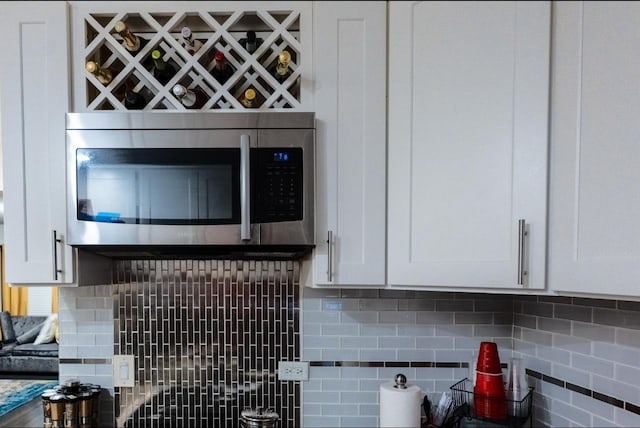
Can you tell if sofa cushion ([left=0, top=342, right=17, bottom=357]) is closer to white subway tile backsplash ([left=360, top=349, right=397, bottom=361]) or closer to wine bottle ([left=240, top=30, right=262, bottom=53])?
white subway tile backsplash ([left=360, top=349, right=397, bottom=361])

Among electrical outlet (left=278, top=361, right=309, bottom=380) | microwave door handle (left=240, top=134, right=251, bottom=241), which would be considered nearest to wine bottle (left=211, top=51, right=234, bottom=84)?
microwave door handle (left=240, top=134, right=251, bottom=241)

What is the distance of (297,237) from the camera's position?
1097 mm

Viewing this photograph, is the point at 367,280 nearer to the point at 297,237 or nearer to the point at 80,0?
the point at 297,237

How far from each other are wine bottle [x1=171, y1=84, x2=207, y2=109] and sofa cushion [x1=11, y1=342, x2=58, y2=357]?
7.78 feet

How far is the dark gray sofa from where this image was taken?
2.77 m

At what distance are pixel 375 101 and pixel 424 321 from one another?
0.77 meters

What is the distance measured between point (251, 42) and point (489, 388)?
1.21m

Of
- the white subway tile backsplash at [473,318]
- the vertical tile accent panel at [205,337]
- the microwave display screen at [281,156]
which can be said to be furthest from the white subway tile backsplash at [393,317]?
the microwave display screen at [281,156]

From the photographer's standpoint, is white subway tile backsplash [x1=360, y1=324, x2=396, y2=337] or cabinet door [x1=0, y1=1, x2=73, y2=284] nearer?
cabinet door [x1=0, y1=1, x2=73, y2=284]

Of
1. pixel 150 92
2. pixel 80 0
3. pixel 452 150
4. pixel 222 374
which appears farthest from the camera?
pixel 222 374

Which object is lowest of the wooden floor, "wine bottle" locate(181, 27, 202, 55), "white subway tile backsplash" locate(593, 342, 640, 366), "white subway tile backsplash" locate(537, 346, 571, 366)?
the wooden floor

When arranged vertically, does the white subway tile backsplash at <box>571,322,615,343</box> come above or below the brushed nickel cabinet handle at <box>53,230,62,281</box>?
below

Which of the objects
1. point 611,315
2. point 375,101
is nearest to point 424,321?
point 611,315

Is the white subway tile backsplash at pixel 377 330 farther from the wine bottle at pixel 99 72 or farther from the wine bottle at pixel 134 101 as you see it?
the wine bottle at pixel 99 72
